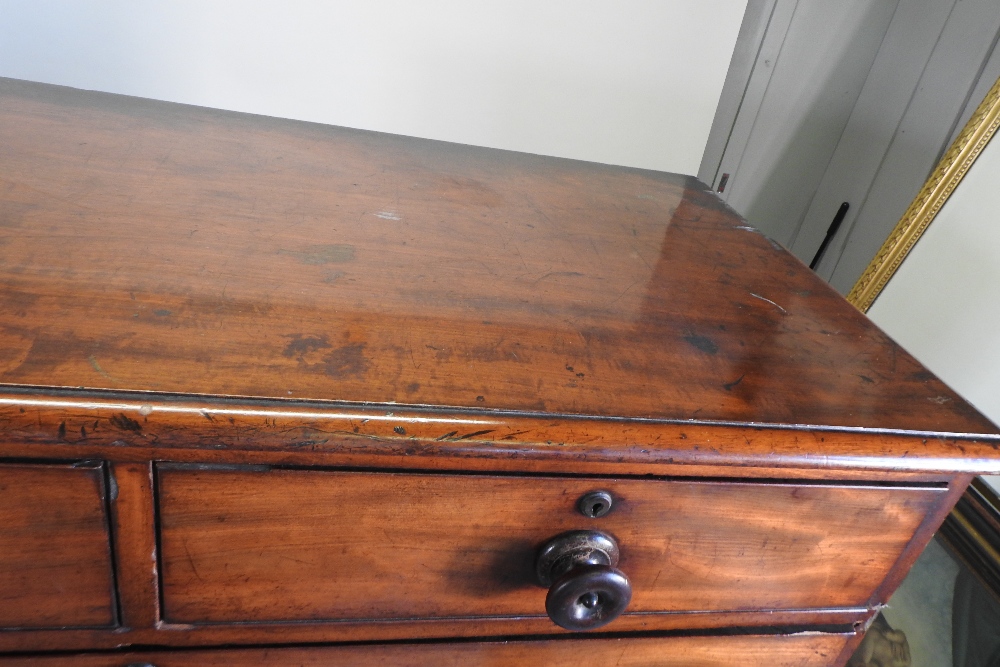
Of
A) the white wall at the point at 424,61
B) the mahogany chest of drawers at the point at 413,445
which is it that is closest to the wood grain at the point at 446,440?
the mahogany chest of drawers at the point at 413,445

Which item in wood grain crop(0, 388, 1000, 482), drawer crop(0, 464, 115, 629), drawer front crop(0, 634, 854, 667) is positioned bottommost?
drawer front crop(0, 634, 854, 667)

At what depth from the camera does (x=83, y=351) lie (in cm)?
38

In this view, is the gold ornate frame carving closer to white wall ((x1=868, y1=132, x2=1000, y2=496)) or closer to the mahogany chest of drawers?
white wall ((x1=868, y1=132, x2=1000, y2=496))

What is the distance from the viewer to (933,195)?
105 centimetres

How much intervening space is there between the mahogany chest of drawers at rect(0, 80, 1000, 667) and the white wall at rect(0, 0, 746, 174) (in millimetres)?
416

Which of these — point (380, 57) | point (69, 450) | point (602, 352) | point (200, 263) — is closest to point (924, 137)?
point (380, 57)

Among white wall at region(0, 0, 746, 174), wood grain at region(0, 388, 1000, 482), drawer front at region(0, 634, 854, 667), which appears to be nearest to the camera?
wood grain at region(0, 388, 1000, 482)

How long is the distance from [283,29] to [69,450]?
78 centimetres

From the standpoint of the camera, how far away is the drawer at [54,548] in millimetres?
381

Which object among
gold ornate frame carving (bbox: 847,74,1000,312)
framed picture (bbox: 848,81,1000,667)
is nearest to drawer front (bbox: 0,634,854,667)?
framed picture (bbox: 848,81,1000,667)

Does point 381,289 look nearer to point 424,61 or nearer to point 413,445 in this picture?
point 413,445

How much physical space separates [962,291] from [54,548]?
1159 mm

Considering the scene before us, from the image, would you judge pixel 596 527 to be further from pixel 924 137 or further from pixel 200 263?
pixel 924 137

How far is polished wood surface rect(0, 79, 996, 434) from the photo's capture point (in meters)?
0.41
